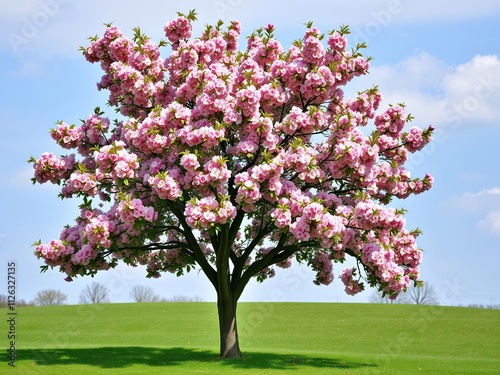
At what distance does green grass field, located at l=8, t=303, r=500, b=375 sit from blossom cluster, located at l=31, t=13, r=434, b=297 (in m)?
3.87

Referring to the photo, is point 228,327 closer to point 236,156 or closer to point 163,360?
point 163,360

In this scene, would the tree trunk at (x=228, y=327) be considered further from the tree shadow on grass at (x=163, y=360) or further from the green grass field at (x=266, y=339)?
the green grass field at (x=266, y=339)

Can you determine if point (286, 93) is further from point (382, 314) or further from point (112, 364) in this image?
point (382, 314)

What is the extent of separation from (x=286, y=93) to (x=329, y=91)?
5.36ft

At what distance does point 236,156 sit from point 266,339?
2481cm

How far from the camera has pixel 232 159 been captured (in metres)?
22.5

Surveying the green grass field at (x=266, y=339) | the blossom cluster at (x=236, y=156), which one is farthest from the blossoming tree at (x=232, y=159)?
the green grass field at (x=266, y=339)

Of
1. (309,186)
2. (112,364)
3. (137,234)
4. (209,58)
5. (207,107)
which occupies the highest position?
(209,58)

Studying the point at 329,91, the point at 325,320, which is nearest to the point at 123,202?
the point at 329,91

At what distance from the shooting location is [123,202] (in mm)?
20172

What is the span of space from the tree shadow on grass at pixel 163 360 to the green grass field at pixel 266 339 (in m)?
0.04

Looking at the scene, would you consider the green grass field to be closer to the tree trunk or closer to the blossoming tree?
the tree trunk

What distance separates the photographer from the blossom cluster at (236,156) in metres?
20.1

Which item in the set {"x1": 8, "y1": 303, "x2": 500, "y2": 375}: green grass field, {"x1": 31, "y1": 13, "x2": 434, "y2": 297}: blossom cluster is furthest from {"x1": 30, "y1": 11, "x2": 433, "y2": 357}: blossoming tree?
{"x1": 8, "y1": 303, "x2": 500, "y2": 375}: green grass field
